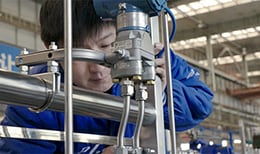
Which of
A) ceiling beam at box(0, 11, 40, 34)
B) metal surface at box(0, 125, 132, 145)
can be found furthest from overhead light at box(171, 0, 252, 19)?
metal surface at box(0, 125, 132, 145)

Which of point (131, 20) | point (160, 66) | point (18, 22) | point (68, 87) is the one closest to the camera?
point (68, 87)

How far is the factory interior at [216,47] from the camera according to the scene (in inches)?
161

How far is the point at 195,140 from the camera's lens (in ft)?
12.2

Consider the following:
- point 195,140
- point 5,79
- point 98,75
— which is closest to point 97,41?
point 98,75

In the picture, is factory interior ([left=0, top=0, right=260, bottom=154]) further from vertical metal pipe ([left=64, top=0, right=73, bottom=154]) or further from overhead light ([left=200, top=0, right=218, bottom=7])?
vertical metal pipe ([left=64, top=0, right=73, bottom=154])

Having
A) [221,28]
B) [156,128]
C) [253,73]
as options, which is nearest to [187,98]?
[156,128]

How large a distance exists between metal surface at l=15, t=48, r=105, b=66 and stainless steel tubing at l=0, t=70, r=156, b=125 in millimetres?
30

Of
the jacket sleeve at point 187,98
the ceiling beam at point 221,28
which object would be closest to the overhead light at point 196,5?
the ceiling beam at point 221,28

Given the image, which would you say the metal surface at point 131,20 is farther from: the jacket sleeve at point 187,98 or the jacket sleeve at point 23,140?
the jacket sleeve at point 23,140

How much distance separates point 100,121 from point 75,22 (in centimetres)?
26

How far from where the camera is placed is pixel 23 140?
0.82 metres

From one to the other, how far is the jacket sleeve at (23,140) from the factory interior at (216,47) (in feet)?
6.44

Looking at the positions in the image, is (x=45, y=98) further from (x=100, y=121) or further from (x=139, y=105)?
(x=100, y=121)

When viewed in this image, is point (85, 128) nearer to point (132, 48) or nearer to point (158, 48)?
point (158, 48)
